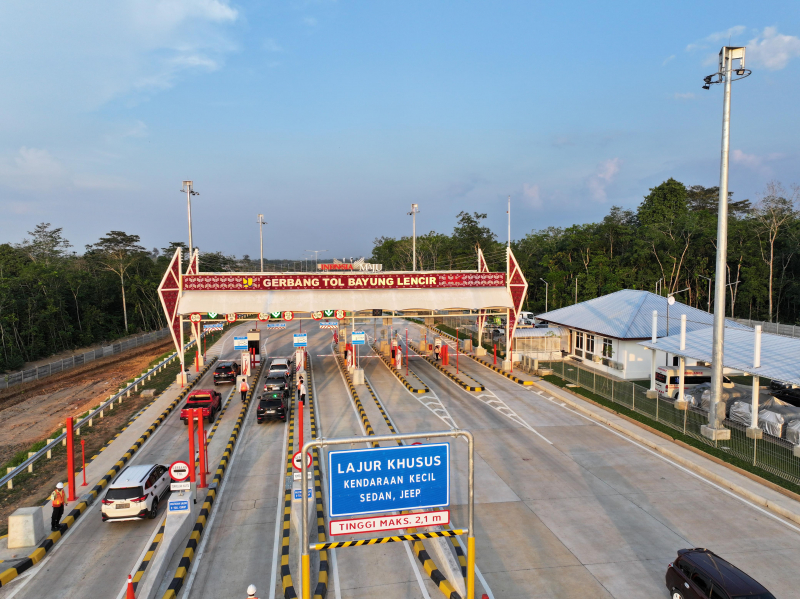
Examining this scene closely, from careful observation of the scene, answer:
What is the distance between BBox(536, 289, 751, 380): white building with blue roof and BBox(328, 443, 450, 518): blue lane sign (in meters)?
25.2

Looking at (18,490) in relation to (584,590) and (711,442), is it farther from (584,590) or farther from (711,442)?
(711,442)

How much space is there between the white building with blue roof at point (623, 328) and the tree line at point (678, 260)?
9465 millimetres

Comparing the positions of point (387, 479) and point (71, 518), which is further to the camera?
point (71, 518)

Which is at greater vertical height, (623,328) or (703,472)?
(623,328)

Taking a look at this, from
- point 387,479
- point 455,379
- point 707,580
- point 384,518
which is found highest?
point 387,479

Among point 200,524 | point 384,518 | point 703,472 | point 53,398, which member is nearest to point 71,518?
point 200,524

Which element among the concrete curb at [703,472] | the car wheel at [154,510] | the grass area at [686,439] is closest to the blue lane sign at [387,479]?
the car wheel at [154,510]

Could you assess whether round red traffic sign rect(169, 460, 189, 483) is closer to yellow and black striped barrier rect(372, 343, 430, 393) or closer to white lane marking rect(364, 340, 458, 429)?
white lane marking rect(364, 340, 458, 429)

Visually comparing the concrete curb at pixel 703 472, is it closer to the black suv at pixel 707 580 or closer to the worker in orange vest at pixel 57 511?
the black suv at pixel 707 580

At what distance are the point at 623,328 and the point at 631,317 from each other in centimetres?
170

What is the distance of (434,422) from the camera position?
24406mm

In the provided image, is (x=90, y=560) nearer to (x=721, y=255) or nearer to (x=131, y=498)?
(x=131, y=498)

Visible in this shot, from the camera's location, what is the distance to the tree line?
6022 centimetres

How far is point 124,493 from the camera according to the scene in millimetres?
14320
